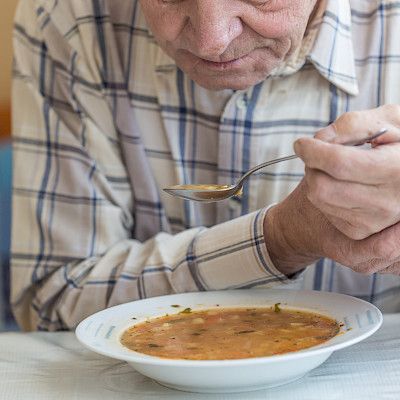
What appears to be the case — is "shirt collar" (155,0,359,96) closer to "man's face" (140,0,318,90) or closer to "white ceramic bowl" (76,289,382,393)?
"man's face" (140,0,318,90)

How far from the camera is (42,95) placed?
5.82 ft

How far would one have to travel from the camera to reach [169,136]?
5.64ft

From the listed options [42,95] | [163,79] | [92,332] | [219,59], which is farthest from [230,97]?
[92,332]

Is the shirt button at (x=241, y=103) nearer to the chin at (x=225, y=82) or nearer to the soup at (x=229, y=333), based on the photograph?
the chin at (x=225, y=82)

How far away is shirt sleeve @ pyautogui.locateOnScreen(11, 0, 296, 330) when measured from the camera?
1.64m

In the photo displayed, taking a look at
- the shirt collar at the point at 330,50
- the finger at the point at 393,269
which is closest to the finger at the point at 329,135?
the finger at the point at 393,269

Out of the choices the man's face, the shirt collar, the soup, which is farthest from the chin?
the soup

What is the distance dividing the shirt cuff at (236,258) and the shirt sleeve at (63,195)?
113mm

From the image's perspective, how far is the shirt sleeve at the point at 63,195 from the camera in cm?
164

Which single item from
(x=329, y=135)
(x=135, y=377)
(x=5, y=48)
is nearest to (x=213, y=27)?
(x=329, y=135)

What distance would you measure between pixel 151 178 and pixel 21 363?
620 mm

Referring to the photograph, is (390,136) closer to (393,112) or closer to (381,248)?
(393,112)

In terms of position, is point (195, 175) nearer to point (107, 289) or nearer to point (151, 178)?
point (151, 178)

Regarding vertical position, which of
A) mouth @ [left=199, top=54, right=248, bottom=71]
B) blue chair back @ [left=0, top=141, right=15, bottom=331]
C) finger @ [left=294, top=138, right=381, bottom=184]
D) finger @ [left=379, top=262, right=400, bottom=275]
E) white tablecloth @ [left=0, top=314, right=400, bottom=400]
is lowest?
blue chair back @ [left=0, top=141, right=15, bottom=331]
